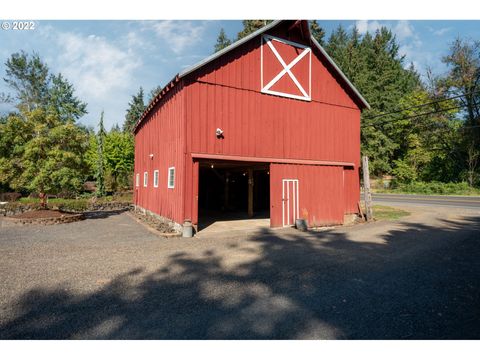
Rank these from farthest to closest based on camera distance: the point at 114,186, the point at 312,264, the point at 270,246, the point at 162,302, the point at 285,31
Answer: the point at 114,186 → the point at 285,31 → the point at 270,246 → the point at 312,264 → the point at 162,302

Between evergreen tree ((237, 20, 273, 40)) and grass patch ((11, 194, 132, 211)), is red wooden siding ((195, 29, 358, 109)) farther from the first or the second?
evergreen tree ((237, 20, 273, 40))

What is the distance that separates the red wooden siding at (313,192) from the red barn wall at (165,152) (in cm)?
407

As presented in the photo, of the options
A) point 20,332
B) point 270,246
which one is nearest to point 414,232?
point 270,246

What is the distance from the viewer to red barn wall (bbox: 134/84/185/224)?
11.3 m

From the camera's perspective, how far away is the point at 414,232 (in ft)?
37.3

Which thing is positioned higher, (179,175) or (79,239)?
(179,175)

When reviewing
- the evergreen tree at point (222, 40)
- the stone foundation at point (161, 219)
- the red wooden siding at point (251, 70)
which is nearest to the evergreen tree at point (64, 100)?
the evergreen tree at point (222, 40)

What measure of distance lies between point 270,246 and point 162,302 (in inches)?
190

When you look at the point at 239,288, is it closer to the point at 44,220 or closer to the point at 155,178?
the point at 155,178

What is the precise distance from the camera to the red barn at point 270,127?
11289mm

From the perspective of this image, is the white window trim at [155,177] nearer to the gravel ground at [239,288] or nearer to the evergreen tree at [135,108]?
the gravel ground at [239,288]

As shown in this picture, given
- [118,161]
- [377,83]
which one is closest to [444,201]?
[377,83]

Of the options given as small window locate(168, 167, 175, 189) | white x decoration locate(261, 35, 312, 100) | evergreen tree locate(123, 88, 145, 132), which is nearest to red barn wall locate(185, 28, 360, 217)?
white x decoration locate(261, 35, 312, 100)

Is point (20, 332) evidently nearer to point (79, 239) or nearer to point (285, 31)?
point (79, 239)
